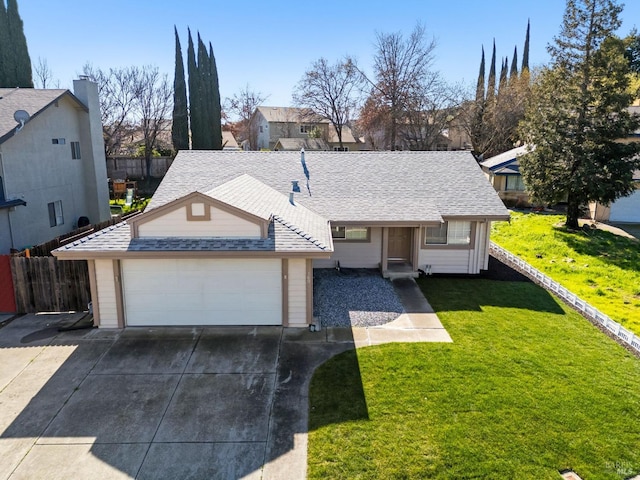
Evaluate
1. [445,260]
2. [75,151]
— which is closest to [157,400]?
[445,260]

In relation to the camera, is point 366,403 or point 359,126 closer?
point 366,403

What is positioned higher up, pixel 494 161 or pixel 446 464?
pixel 494 161

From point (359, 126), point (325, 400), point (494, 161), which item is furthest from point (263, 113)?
point (325, 400)

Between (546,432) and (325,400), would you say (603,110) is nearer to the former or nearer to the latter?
(546,432)

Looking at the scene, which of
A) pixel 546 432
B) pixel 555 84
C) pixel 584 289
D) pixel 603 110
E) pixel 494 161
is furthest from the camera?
pixel 494 161

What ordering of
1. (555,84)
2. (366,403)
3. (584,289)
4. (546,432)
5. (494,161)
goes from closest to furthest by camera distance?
(546,432)
(366,403)
(584,289)
(555,84)
(494,161)

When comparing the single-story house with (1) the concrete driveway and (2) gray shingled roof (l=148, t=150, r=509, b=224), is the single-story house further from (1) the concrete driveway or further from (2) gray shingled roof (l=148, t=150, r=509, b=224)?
(1) the concrete driveway
